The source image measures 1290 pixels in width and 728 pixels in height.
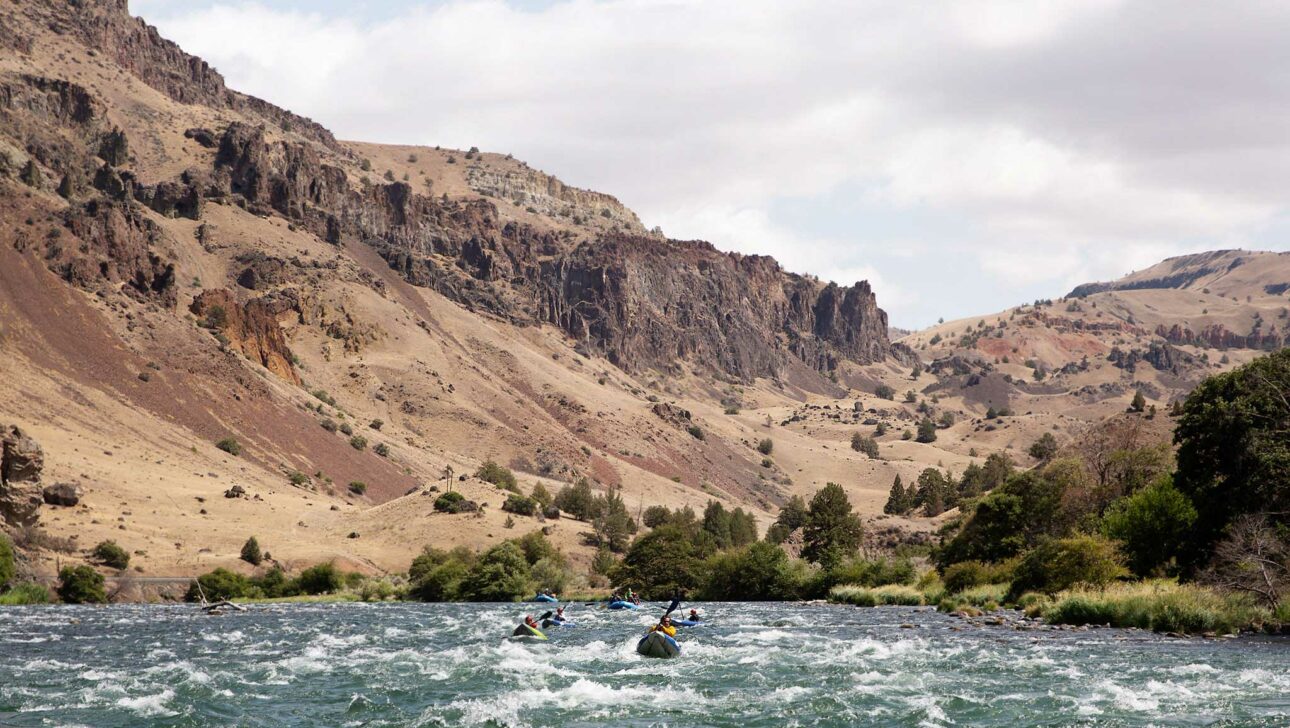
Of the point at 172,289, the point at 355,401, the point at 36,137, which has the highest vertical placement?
the point at 36,137

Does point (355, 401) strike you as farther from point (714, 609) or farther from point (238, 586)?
point (714, 609)

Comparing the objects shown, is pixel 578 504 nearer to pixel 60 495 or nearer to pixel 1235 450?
pixel 60 495

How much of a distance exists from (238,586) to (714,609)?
35.7m

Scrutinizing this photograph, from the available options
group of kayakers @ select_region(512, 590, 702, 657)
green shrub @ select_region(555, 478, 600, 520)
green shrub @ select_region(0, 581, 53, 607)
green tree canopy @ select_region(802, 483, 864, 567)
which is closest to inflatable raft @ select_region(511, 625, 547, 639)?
group of kayakers @ select_region(512, 590, 702, 657)

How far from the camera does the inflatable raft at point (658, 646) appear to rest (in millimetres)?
45812

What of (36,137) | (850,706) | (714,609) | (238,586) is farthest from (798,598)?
(36,137)

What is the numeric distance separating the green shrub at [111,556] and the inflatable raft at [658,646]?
58.2 m

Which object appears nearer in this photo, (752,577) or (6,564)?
A: (6,564)

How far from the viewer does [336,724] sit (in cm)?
3067

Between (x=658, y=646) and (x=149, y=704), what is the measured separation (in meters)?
19.0

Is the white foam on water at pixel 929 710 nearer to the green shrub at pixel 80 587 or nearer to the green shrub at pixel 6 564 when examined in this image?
the green shrub at pixel 6 564

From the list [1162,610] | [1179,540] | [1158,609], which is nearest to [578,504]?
[1179,540]

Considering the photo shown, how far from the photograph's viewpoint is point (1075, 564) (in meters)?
62.0

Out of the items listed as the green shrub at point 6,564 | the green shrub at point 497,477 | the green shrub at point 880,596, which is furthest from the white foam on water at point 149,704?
the green shrub at point 497,477
